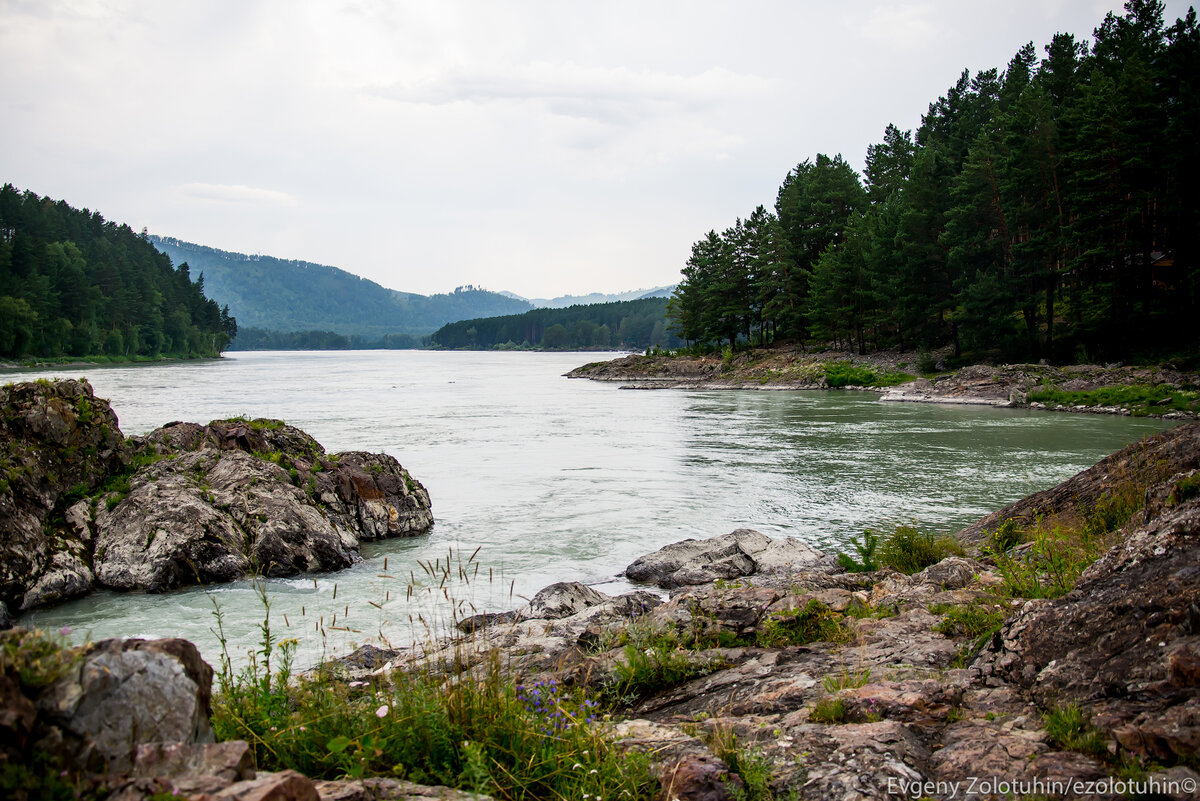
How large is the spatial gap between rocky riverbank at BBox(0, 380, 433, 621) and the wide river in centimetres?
49

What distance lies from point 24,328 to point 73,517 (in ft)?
315

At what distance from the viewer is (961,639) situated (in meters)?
5.66

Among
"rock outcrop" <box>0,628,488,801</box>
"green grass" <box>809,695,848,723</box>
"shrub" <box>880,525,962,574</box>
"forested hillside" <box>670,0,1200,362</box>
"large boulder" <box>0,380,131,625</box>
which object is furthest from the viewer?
"forested hillside" <box>670,0,1200,362</box>

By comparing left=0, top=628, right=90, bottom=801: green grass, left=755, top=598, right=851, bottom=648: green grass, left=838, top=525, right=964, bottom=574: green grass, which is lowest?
left=838, top=525, right=964, bottom=574: green grass

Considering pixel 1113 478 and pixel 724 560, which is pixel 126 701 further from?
pixel 1113 478

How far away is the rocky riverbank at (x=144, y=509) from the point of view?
10742 millimetres

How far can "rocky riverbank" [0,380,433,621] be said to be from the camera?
1074cm

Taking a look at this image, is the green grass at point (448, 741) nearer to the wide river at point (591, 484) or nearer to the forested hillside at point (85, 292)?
the wide river at point (591, 484)

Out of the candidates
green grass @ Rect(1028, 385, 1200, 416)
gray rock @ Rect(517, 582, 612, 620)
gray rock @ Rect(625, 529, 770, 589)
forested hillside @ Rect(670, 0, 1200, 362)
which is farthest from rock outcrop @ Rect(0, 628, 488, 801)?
forested hillside @ Rect(670, 0, 1200, 362)

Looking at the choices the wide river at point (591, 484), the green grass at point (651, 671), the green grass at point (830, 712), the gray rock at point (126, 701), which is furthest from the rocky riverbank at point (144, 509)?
the green grass at point (830, 712)

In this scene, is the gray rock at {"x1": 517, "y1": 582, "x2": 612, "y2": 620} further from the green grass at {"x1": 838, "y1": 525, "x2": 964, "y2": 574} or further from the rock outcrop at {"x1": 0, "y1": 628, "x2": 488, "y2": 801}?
the rock outcrop at {"x1": 0, "y1": 628, "x2": 488, "y2": 801}

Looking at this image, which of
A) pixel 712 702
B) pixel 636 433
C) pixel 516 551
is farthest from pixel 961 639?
pixel 636 433

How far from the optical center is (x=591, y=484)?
20.9m

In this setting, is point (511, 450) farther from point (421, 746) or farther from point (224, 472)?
point (421, 746)
